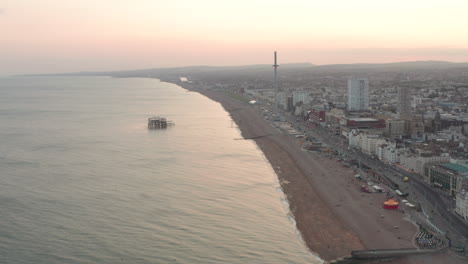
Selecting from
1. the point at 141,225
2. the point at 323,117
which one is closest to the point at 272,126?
the point at 323,117

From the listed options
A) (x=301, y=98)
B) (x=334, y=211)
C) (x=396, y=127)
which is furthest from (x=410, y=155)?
(x=301, y=98)

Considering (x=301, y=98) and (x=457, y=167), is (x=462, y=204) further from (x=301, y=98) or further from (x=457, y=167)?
(x=301, y=98)

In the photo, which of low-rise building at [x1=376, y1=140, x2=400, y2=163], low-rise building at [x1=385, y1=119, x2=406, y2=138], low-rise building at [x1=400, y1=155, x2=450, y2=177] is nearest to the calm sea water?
low-rise building at [x1=376, y1=140, x2=400, y2=163]

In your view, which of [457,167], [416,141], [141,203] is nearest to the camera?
[141,203]

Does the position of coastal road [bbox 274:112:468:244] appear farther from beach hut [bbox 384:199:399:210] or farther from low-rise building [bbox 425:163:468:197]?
beach hut [bbox 384:199:399:210]

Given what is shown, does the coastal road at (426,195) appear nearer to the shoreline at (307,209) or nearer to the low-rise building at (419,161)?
the low-rise building at (419,161)

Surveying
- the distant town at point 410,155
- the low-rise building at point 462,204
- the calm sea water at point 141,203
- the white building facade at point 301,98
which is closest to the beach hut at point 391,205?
the distant town at point 410,155

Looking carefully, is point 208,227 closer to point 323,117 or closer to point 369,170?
point 369,170
